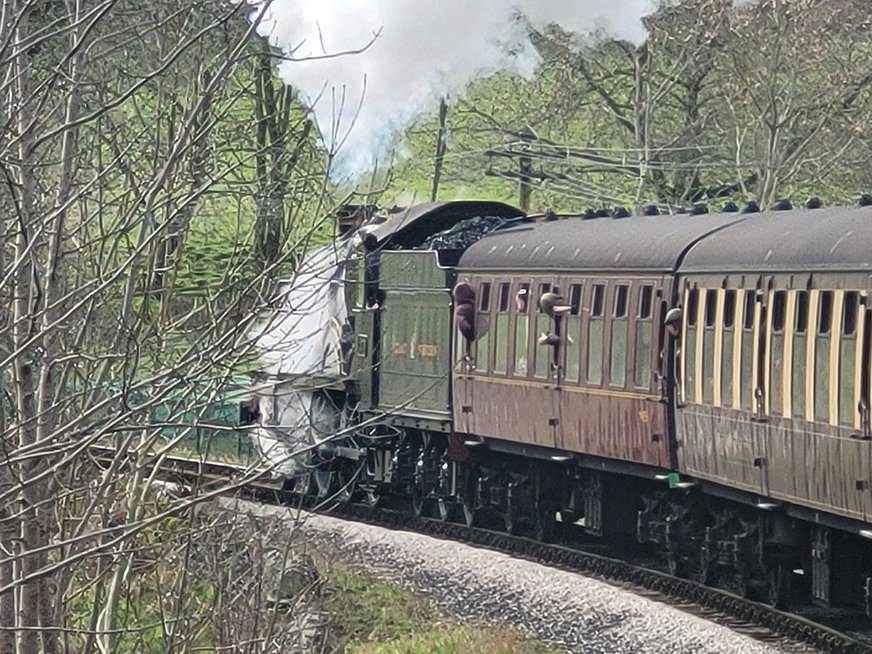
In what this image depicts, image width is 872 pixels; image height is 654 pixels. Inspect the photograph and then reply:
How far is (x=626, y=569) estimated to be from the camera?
1652 cm

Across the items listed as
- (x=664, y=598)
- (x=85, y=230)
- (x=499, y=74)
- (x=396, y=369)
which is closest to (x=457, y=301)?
(x=396, y=369)

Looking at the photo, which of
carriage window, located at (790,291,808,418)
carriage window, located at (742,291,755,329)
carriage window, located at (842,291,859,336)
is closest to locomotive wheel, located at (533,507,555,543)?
carriage window, located at (742,291,755,329)

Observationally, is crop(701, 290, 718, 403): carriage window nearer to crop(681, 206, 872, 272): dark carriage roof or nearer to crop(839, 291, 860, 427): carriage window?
crop(681, 206, 872, 272): dark carriage roof

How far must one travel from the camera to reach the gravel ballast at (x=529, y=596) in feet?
43.5

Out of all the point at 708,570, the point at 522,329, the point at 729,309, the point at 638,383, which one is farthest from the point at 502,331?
the point at 729,309

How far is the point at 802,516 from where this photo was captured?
13.4 m

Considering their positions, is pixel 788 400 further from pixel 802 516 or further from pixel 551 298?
pixel 551 298

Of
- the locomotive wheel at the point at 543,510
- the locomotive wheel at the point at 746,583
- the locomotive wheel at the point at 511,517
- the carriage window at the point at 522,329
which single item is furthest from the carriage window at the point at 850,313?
the locomotive wheel at the point at 511,517

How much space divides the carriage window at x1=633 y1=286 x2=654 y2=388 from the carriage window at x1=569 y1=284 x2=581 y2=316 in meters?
1.23

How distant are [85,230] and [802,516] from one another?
6.74 m

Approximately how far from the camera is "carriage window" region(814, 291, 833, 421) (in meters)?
12.6

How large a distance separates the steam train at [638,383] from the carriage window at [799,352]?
2cm

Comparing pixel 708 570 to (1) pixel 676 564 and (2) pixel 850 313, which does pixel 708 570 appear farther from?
(2) pixel 850 313

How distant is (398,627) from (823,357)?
3727mm
